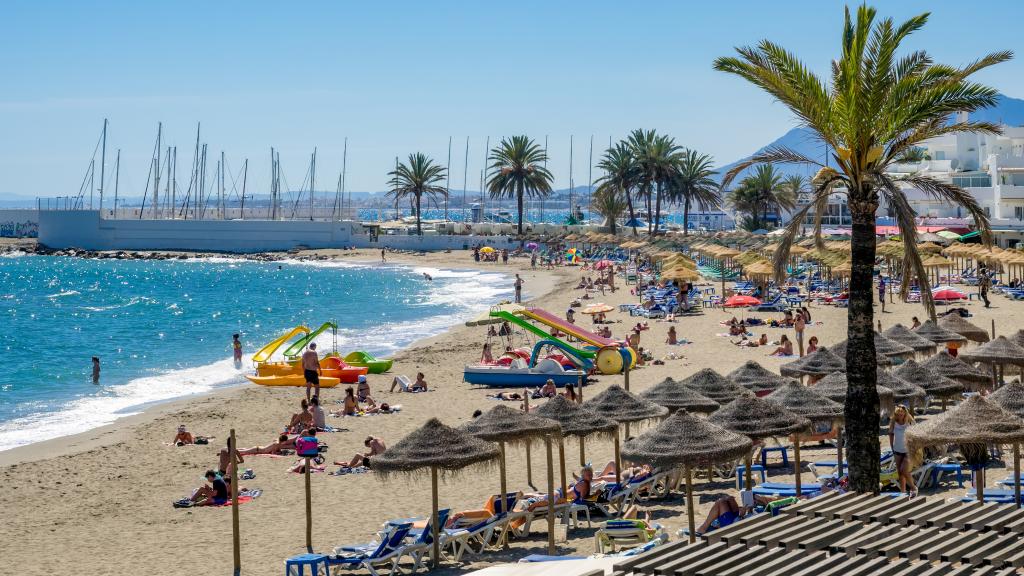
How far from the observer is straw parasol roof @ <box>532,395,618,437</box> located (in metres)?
14.5

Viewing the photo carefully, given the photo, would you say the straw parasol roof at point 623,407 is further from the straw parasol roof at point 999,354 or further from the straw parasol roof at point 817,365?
the straw parasol roof at point 999,354

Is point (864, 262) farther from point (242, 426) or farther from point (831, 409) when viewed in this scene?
point (242, 426)

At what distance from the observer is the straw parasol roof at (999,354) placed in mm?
19688

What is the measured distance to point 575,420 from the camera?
14.7 meters

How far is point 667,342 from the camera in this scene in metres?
33.5

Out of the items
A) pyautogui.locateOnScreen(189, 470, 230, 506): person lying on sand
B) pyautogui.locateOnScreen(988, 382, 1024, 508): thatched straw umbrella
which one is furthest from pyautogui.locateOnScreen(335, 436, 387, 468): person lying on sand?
pyautogui.locateOnScreen(988, 382, 1024, 508): thatched straw umbrella

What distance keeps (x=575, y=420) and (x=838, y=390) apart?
4.40 meters

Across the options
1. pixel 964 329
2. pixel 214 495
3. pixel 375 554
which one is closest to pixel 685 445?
pixel 375 554

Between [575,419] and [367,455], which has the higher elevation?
[575,419]

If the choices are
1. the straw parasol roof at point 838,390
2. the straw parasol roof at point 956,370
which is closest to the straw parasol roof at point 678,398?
the straw parasol roof at point 838,390

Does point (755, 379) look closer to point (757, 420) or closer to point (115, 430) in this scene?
point (757, 420)

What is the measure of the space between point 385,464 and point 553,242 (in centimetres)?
8036

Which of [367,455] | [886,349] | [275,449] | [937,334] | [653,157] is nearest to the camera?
[367,455]

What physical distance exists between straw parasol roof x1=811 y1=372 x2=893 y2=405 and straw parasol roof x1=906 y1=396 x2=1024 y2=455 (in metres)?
2.95
